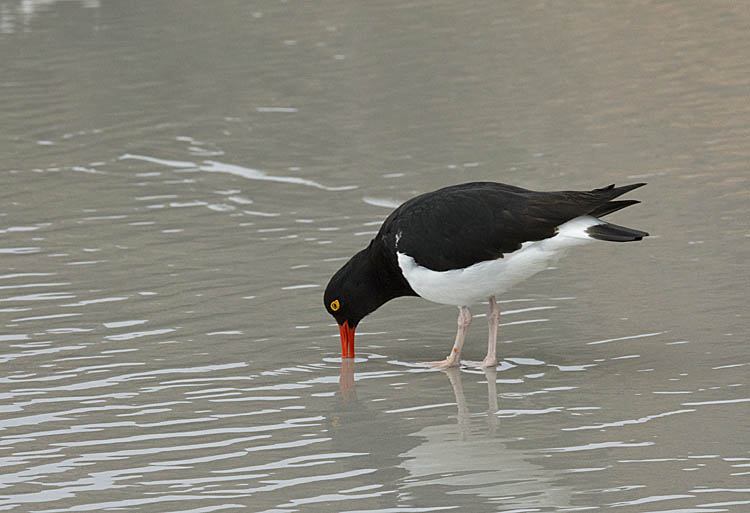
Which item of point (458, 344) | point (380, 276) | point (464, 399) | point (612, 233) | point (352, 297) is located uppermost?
point (612, 233)

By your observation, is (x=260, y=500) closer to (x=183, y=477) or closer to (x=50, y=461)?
(x=183, y=477)

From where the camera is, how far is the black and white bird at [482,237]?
855 centimetres

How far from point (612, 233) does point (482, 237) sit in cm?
82

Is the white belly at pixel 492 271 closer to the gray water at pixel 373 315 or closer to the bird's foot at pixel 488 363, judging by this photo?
the bird's foot at pixel 488 363

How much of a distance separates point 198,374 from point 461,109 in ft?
32.1

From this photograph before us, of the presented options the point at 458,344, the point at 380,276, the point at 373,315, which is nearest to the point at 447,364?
the point at 458,344

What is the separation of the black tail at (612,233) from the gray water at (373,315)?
92 centimetres

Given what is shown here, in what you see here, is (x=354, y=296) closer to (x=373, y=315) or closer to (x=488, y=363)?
(x=488, y=363)

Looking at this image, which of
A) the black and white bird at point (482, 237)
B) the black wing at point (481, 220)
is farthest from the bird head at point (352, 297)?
the black wing at point (481, 220)

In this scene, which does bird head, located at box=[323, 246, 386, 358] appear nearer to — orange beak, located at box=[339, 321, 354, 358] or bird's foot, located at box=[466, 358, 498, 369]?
orange beak, located at box=[339, 321, 354, 358]

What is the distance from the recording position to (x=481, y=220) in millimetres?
8734

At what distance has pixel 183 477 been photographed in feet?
23.8

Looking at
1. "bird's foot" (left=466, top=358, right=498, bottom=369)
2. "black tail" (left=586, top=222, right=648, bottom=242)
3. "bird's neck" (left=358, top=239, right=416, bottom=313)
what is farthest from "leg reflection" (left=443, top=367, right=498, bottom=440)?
"black tail" (left=586, top=222, right=648, bottom=242)

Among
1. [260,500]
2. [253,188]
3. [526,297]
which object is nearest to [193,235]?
[253,188]
